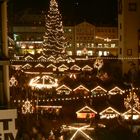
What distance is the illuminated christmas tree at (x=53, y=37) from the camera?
167 feet

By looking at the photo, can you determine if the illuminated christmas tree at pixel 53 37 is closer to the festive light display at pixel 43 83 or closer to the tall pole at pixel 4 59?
the festive light display at pixel 43 83

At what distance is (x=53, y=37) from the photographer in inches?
2037

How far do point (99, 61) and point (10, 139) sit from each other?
33.0 m

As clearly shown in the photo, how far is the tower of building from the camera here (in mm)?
39169

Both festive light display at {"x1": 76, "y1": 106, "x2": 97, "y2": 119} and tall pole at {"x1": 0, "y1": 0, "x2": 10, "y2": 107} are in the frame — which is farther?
festive light display at {"x1": 76, "y1": 106, "x2": 97, "y2": 119}

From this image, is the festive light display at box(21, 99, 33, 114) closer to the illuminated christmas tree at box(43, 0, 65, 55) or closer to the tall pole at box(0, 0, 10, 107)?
the tall pole at box(0, 0, 10, 107)

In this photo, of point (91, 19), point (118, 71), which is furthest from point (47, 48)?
point (91, 19)

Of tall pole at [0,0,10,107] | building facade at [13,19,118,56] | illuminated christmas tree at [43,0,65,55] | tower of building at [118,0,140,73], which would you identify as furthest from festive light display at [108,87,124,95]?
building facade at [13,19,118,56]

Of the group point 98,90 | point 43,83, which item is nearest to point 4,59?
point 98,90

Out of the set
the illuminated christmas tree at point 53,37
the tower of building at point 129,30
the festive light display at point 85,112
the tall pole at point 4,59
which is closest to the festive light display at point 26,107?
the festive light display at point 85,112

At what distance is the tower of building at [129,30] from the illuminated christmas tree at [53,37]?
40.4ft

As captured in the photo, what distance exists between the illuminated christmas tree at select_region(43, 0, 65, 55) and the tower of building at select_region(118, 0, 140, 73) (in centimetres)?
1232

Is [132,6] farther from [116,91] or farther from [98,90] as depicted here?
[116,91]

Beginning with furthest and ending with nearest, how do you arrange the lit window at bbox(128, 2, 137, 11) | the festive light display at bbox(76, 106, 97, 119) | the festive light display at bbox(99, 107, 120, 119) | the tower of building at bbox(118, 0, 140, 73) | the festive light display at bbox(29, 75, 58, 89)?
the lit window at bbox(128, 2, 137, 11)
the tower of building at bbox(118, 0, 140, 73)
the festive light display at bbox(29, 75, 58, 89)
the festive light display at bbox(76, 106, 97, 119)
the festive light display at bbox(99, 107, 120, 119)
